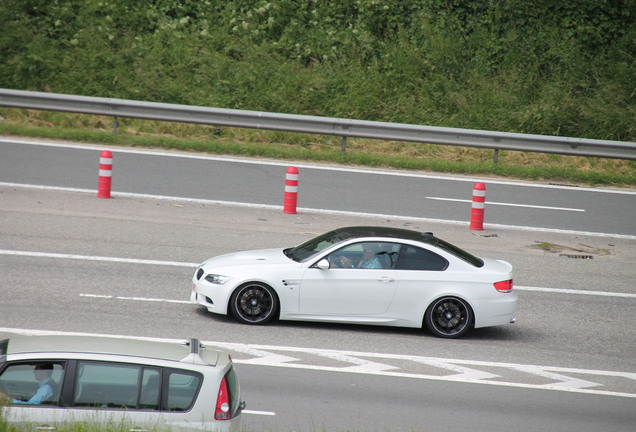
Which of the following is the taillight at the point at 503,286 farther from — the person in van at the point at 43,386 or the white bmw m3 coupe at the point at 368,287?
the person in van at the point at 43,386

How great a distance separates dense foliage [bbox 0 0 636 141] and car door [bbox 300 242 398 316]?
13958 millimetres

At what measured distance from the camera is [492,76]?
2598 centimetres

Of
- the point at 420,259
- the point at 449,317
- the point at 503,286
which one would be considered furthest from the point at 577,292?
the point at 420,259

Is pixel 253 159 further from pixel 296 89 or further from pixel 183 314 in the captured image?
pixel 183 314

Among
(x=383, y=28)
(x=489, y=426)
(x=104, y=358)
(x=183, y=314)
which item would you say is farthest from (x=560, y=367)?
(x=383, y=28)

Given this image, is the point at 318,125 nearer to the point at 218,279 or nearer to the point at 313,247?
the point at 313,247

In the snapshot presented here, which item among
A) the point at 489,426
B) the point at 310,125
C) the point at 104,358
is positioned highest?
the point at 310,125

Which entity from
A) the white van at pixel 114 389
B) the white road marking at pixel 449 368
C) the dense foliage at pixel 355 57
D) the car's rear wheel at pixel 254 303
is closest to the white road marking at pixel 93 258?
the car's rear wheel at pixel 254 303

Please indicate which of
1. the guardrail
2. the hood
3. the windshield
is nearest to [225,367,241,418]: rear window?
the hood

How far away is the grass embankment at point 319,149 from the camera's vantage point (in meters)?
21.9

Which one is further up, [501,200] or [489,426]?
[501,200]

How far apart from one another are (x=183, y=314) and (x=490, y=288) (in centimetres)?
415

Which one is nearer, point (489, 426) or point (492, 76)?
point (489, 426)

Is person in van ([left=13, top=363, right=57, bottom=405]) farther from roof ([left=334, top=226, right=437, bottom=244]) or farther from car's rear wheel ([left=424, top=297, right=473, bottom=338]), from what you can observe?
car's rear wheel ([left=424, top=297, right=473, bottom=338])
